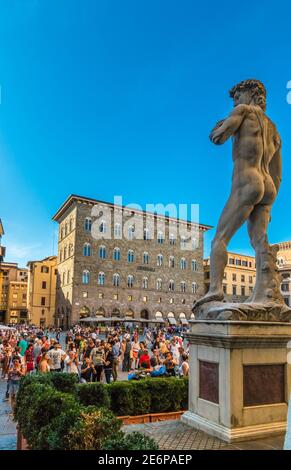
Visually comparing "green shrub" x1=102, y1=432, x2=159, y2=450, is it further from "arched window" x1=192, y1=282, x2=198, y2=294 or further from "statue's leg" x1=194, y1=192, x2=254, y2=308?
"arched window" x1=192, y1=282, x2=198, y2=294

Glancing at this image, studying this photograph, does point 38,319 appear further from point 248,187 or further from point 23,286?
point 248,187

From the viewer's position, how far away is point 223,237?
5.32m

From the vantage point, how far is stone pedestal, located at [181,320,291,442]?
14.1 feet

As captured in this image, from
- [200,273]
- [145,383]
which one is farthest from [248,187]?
[200,273]

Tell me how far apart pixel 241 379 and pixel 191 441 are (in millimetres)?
826

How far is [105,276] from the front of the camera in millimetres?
59156

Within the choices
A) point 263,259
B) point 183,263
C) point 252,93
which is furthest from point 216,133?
point 183,263

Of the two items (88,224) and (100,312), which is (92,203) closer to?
(88,224)

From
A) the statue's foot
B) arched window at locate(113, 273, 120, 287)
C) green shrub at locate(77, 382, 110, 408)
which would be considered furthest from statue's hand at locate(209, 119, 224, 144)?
arched window at locate(113, 273, 120, 287)

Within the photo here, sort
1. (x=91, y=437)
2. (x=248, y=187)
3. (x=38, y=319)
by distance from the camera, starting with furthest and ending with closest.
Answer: (x=38, y=319), (x=248, y=187), (x=91, y=437)

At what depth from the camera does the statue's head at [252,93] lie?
5.49m

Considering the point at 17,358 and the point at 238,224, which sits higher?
the point at 238,224
